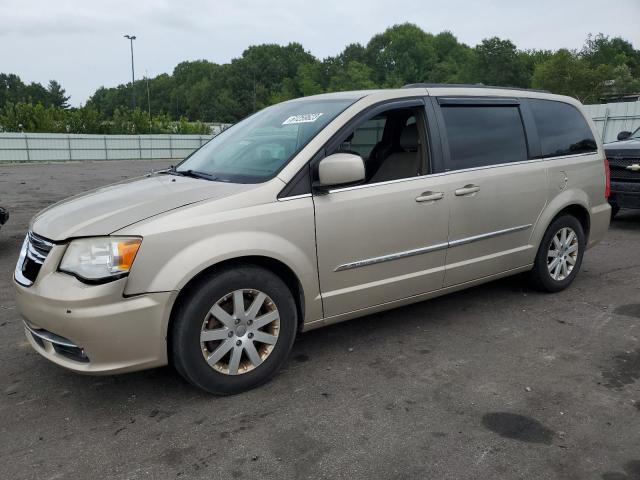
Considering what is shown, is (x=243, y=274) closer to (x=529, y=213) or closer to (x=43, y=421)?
(x=43, y=421)

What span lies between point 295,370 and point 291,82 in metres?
105

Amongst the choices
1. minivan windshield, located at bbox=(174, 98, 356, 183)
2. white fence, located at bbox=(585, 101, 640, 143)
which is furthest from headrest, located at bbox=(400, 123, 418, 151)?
white fence, located at bbox=(585, 101, 640, 143)

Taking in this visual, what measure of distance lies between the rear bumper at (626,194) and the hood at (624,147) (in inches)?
18.5

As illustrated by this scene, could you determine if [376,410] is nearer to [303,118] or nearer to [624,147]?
[303,118]

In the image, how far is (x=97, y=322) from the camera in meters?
2.76

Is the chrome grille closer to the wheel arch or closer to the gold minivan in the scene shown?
the gold minivan

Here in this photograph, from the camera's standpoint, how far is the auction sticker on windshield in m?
3.71

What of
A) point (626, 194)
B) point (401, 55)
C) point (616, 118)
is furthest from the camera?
point (401, 55)

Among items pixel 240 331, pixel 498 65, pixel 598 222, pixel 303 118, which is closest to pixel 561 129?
pixel 598 222

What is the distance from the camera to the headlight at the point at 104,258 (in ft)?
9.14

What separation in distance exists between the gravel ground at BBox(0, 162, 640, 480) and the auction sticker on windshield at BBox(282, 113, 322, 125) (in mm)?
1573

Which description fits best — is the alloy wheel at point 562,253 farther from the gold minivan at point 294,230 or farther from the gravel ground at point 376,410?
the gravel ground at point 376,410

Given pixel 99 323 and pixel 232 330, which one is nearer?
pixel 99 323

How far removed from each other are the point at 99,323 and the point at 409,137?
252 centimetres
